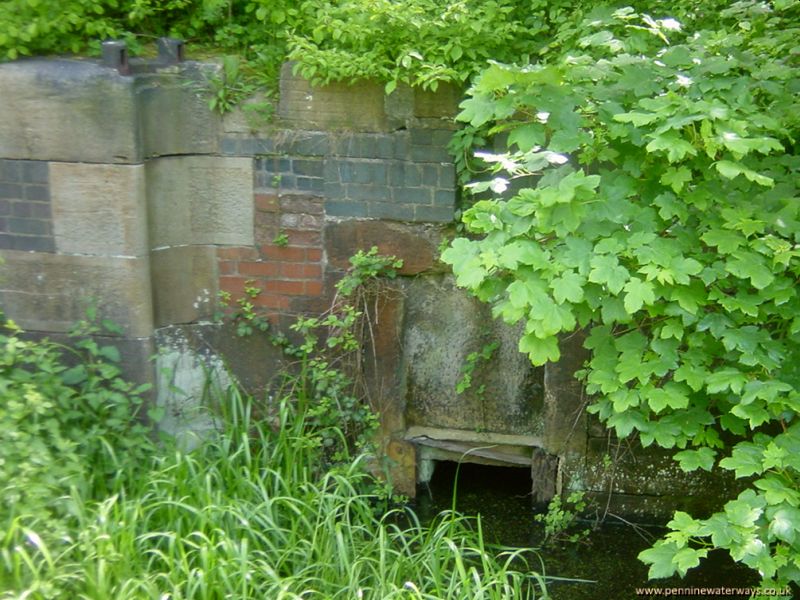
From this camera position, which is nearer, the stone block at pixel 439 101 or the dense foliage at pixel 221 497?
the dense foliage at pixel 221 497

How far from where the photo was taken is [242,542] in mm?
3568

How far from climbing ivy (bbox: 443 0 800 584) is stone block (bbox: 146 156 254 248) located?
1845 mm

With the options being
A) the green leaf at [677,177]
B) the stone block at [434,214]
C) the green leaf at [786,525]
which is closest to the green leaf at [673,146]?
the green leaf at [677,177]

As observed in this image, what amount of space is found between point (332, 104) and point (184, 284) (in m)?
1.20

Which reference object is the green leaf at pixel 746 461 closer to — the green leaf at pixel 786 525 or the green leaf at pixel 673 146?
the green leaf at pixel 786 525

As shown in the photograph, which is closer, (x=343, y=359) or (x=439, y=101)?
(x=439, y=101)

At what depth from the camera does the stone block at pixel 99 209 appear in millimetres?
4520

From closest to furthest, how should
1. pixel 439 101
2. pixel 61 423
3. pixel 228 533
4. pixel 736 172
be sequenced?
pixel 736 172
pixel 228 533
pixel 61 423
pixel 439 101

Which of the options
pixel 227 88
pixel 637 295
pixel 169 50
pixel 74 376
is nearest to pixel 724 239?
pixel 637 295

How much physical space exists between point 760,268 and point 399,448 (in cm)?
239

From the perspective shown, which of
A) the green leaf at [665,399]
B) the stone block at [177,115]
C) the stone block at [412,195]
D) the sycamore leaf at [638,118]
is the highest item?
the sycamore leaf at [638,118]

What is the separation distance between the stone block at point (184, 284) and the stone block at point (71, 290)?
115mm

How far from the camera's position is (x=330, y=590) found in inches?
144

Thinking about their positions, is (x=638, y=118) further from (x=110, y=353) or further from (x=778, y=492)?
(x=110, y=353)
